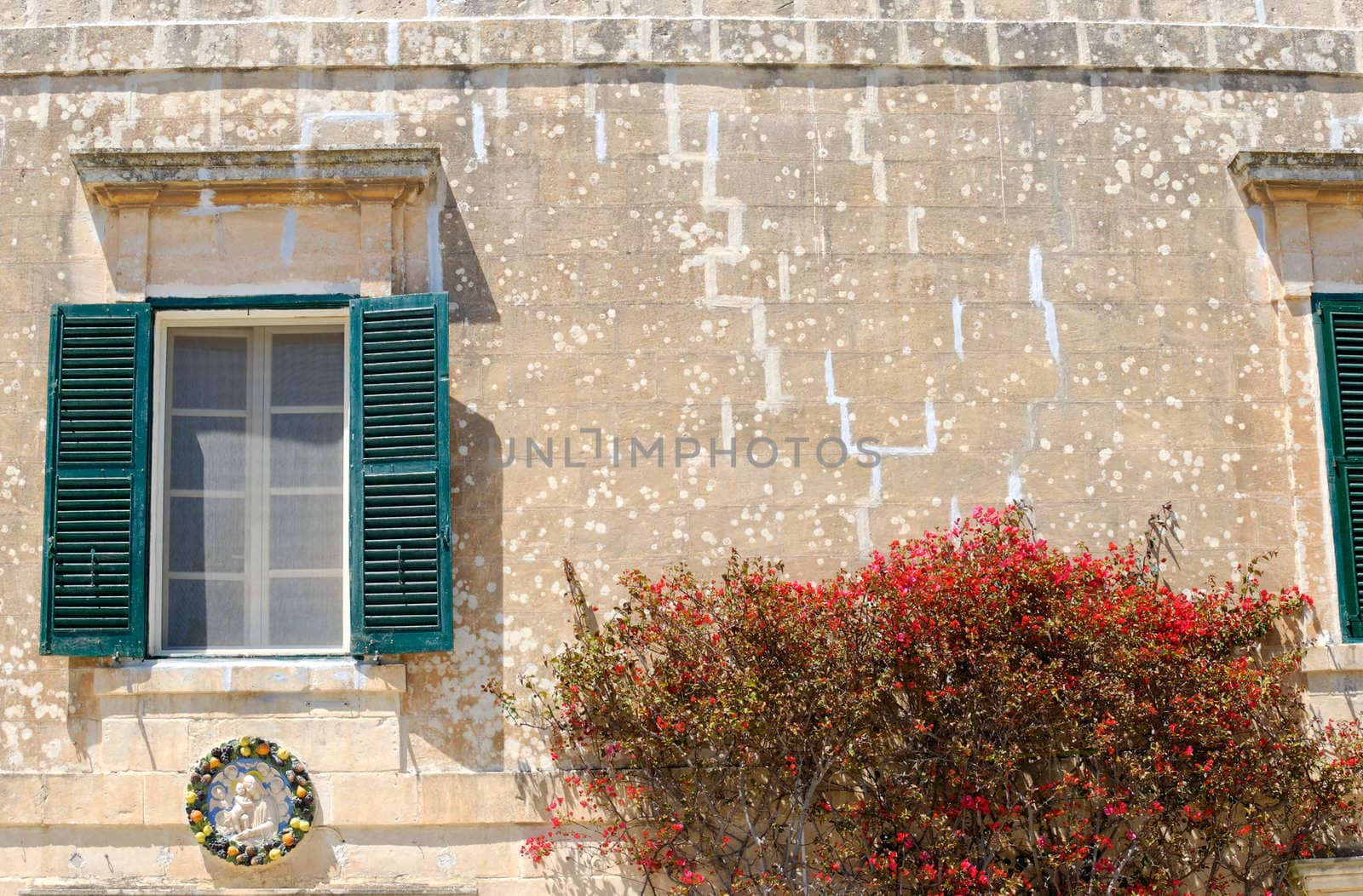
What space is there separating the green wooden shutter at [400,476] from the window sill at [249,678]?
120 millimetres

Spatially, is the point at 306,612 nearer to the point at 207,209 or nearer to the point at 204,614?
the point at 204,614

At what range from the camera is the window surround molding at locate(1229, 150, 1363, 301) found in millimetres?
6863

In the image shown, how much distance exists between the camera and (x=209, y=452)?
6746 mm

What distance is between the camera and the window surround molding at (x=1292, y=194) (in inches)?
270

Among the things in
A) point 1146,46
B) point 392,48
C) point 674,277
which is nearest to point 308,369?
point 392,48

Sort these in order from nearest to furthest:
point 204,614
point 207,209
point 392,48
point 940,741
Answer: point 940,741
point 204,614
point 207,209
point 392,48

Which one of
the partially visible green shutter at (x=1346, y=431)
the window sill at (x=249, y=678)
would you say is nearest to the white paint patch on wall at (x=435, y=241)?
the window sill at (x=249, y=678)

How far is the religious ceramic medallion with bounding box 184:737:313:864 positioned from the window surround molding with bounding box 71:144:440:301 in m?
2.06

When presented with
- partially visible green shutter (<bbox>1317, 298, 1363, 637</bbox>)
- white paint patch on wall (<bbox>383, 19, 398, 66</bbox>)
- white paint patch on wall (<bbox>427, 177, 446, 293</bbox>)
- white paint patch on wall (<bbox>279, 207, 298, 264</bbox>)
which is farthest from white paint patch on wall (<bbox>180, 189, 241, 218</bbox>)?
partially visible green shutter (<bbox>1317, 298, 1363, 637</bbox>)

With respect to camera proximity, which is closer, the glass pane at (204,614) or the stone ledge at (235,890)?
the stone ledge at (235,890)

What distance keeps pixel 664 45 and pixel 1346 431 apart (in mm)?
3583

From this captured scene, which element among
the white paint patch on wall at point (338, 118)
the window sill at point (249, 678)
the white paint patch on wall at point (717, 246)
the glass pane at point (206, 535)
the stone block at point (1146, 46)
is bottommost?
the window sill at point (249, 678)

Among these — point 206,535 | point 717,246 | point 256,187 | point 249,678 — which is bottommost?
point 249,678

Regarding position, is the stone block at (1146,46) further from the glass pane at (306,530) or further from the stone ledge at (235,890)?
the stone ledge at (235,890)
